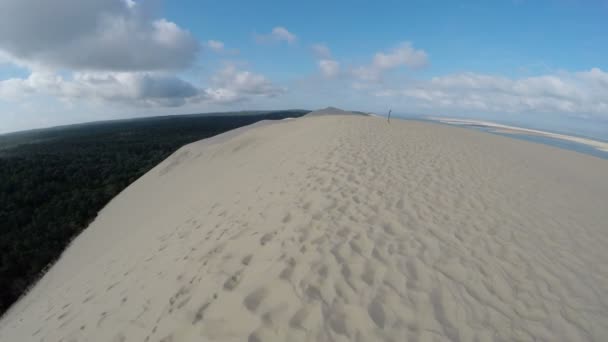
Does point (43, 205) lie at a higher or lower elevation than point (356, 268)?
lower

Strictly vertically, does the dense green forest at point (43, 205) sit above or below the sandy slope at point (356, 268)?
below

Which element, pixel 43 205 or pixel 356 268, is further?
pixel 43 205

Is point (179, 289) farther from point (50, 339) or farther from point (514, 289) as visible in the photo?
point (514, 289)

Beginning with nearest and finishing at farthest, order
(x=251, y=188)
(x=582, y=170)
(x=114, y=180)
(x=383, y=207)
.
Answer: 1. (x=383, y=207)
2. (x=251, y=188)
3. (x=582, y=170)
4. (x=114, y=180)

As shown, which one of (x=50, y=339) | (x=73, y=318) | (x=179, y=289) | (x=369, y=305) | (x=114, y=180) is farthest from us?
(x=114, y=180)

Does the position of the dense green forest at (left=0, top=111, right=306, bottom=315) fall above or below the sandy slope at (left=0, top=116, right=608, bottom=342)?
below

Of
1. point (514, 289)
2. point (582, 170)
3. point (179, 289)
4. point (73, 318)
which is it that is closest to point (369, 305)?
point (514, 289)

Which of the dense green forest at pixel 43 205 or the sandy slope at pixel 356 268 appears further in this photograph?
the dense green forest at pixel 43 205

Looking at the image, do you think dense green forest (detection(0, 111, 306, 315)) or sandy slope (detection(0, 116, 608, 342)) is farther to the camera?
dense green forest (detection(0, 111, 306, 315))
